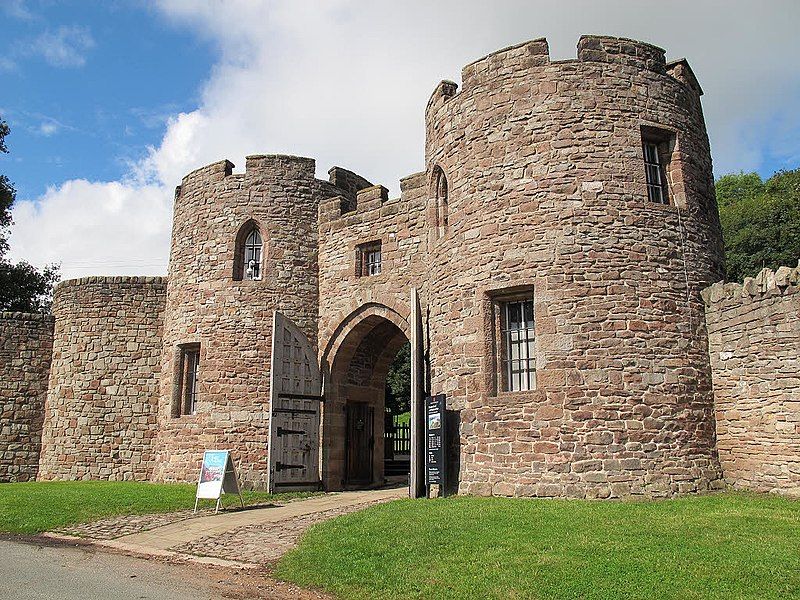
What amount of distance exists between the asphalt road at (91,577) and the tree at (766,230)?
87.0 feet

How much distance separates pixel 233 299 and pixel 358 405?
4.27 metres

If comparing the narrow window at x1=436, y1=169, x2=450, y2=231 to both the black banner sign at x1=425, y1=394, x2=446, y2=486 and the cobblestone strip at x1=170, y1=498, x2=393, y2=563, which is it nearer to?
the black banner sign at x1=425, y1=394, x2=446, y2=486

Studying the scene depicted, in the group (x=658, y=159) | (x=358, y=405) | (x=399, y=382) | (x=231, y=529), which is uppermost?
(x=658, y=159)

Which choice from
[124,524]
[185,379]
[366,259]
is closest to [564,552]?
[124,524]

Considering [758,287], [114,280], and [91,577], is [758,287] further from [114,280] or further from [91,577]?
[114,280]

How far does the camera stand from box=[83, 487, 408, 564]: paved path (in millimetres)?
9547

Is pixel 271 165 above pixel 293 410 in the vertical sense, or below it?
above

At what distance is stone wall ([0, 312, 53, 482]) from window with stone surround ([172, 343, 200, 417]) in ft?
16.5

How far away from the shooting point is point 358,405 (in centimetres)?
1870

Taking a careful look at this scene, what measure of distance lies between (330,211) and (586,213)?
7.86 meters

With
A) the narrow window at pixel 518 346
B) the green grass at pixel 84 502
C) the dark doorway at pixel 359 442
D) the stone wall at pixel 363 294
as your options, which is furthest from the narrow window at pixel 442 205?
the green grass at pixel 84 502

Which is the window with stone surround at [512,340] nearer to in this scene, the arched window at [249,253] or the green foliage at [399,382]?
the arched window at [249,253]

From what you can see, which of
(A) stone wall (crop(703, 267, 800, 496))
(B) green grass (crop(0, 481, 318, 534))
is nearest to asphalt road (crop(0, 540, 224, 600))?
(B) green grass (crop(0, 481, 318, 534))

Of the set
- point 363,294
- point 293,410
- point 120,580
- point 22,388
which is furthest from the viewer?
point 22,388
